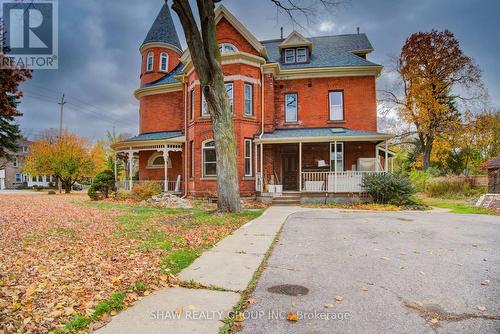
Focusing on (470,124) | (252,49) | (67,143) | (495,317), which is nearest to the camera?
(495,317)

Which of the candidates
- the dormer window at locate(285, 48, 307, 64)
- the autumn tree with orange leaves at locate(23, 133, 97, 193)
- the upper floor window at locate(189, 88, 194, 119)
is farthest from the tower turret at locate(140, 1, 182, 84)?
the autumn tree with orange leaves at locate(23, 133, 97, 193)

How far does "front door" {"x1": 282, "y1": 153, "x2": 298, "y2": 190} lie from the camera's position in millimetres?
18078

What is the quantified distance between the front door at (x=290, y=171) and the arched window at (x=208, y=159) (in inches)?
175

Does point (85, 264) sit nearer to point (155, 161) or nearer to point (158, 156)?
point (158, 156)

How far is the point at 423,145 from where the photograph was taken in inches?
1049

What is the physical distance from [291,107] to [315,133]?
9.24ft

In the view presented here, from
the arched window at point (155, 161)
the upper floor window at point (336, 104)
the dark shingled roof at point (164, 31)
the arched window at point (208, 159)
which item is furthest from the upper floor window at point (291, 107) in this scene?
the dark shingled roof at point (164, 31)

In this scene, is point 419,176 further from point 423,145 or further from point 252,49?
point 252,49

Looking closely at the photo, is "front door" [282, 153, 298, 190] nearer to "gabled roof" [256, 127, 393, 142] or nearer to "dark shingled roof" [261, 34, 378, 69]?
"gabled roof" [256, 127, 393, 142]

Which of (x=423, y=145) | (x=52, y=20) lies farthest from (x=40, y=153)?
(x=423, y=145)

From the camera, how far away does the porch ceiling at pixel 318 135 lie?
15070 mm

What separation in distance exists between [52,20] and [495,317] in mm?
14699

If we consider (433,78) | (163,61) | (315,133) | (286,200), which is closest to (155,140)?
(163,61)

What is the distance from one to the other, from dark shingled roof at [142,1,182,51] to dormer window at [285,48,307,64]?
373 inches
